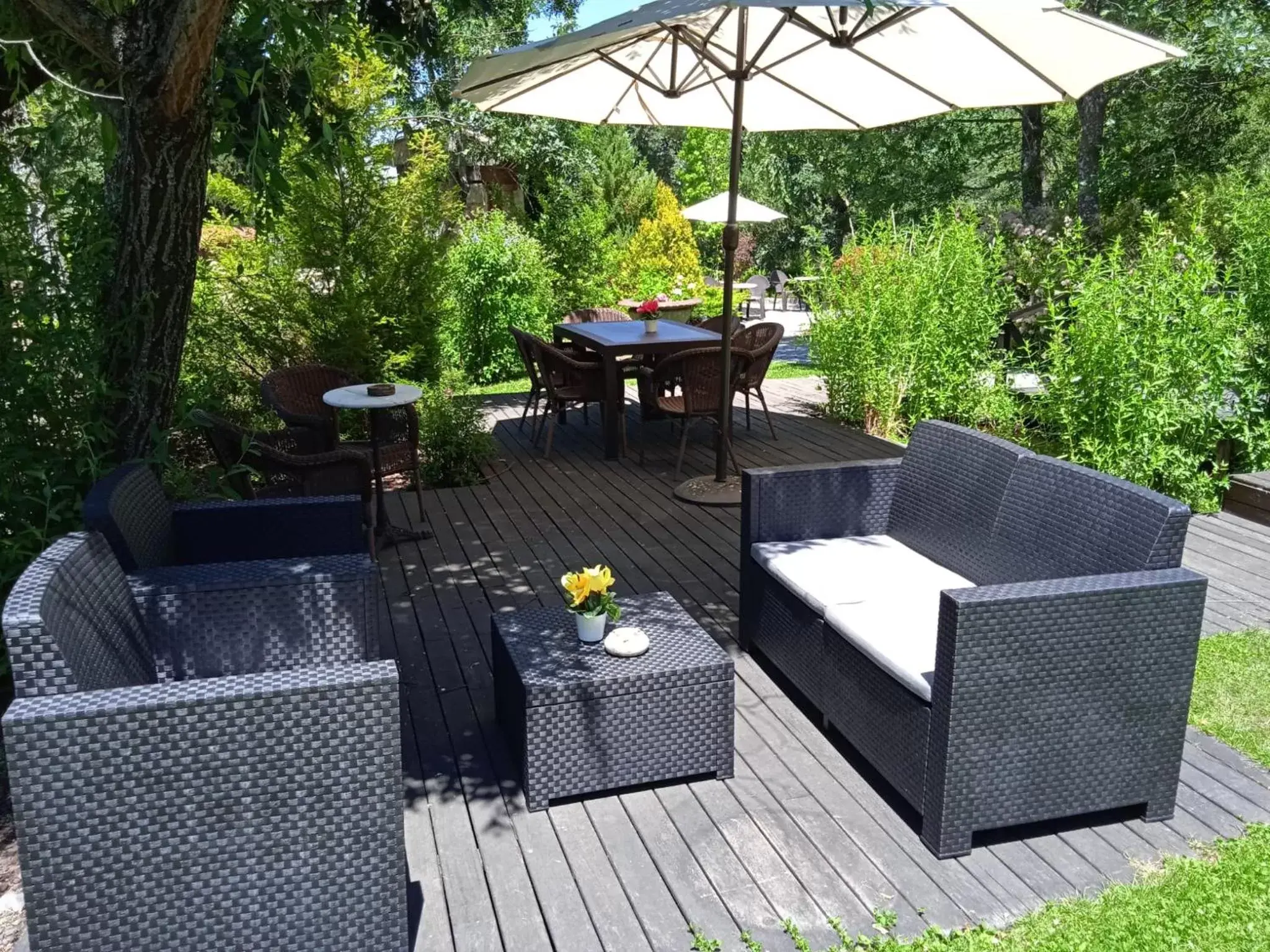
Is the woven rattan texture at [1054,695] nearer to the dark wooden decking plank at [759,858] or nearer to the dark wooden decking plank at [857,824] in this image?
the dark wooden decking plank at [857,824]

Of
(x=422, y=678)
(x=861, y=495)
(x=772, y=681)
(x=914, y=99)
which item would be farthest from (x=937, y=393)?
(x=422, y=678)

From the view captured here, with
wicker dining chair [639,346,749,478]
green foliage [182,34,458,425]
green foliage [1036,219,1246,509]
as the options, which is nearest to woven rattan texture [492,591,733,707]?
wicker dining chair [639,346,749,478]

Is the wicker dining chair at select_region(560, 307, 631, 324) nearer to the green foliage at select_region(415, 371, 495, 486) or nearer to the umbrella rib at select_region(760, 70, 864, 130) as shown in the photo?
the green foliage at select_region(415, 371, 495, 486)

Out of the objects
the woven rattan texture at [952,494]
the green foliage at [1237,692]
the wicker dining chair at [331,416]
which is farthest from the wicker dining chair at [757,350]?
the green foliage at [1237,692]

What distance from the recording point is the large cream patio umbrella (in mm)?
4113

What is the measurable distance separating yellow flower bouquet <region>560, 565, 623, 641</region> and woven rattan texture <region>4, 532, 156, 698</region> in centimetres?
112

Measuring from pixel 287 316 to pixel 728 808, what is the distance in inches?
234

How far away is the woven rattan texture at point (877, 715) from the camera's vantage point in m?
2.49

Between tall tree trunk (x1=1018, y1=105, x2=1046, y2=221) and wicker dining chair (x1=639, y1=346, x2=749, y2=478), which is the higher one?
tall tree trunk (x1=1018, y1=105, x2=1046, y2=221)

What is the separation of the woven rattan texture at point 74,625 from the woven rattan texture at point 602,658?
992 millimetres

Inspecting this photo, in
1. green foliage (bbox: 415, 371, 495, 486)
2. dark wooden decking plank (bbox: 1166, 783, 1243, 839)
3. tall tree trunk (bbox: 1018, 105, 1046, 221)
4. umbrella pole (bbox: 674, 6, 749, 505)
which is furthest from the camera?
tall tree trunk (bbox: 1018, 105, 1046, 221)

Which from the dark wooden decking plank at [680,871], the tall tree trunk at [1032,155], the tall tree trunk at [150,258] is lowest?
the dark wooden decking plank at [680,871]

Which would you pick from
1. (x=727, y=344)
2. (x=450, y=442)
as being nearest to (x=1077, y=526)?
(x=727, y=344)

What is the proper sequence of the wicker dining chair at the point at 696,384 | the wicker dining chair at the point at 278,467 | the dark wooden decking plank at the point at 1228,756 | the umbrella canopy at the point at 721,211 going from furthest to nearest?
1. the umbrella canopy at the point at 721,211
2. the wicker dining chair at the point at 696,384
3. the wicker dining chair at the point at 278,467
4. the dark wooden decking plank at the point at 1228,756
